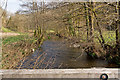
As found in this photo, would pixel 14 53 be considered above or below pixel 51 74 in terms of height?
below

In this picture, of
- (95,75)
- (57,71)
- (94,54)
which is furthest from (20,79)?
(94,54)

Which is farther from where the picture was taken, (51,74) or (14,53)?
(14,53)

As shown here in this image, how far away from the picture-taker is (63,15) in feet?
21.1

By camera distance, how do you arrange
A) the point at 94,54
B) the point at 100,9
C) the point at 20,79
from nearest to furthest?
1. the point at 20,79
2. the point at 100,9
3. the point at 94,54

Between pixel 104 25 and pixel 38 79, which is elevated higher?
pixel 104 25

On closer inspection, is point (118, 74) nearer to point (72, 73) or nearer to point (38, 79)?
point (72, 73)

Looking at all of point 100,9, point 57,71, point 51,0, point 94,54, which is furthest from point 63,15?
point 57,71

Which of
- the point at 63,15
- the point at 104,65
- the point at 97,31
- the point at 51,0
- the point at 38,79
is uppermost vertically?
the point at 51,0

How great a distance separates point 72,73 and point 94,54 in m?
5.60

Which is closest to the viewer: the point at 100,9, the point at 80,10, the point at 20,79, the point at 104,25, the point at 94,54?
the point at 20,79

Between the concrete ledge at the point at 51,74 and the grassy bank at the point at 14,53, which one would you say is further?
the grassy bank at the point at 14,53

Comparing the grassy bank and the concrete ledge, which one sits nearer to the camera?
the concrete ledge

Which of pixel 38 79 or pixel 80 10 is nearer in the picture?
pixel 38 79

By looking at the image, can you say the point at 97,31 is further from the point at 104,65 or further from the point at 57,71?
the point at 57,71
